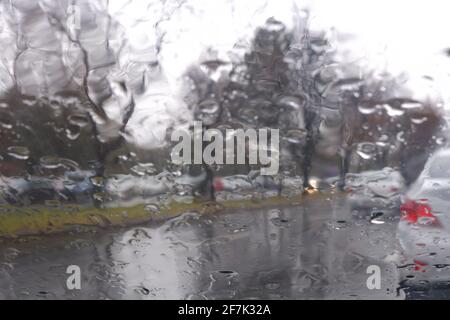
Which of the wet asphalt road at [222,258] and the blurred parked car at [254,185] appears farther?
the blurred parked car at [254,185]

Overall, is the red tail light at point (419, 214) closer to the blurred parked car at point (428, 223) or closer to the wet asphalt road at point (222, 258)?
the blurred parked car at point (428, 223)

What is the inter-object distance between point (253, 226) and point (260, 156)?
583mm

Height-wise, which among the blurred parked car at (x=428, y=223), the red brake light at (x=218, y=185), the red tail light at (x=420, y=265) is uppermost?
the red brake light at (x=218, y=185)

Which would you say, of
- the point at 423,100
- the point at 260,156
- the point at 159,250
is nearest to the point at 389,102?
the point at 423,100

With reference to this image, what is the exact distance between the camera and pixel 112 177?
4043 millimetres

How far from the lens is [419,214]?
401cm

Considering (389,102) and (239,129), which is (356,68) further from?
(239,129)

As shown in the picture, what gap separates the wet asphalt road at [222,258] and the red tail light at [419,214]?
0.49ft

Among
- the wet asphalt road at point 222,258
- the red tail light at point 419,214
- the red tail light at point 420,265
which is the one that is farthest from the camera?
the red tail light at point 419,214

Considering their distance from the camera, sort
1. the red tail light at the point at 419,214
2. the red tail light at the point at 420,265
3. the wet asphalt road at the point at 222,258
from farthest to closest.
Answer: the red tail light at the point at 419,214, the red tail light at the point at 420,265, the wet asphalt road at the point at 222,258

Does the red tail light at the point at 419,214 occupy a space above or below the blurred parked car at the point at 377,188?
below

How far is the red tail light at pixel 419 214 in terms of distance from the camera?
3.98 metres

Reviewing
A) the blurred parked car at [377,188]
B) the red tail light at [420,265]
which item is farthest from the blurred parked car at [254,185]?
the red tail light at [420,265]

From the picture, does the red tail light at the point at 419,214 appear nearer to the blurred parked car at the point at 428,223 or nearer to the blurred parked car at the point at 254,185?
the blurred parked car at the point at 428,223
